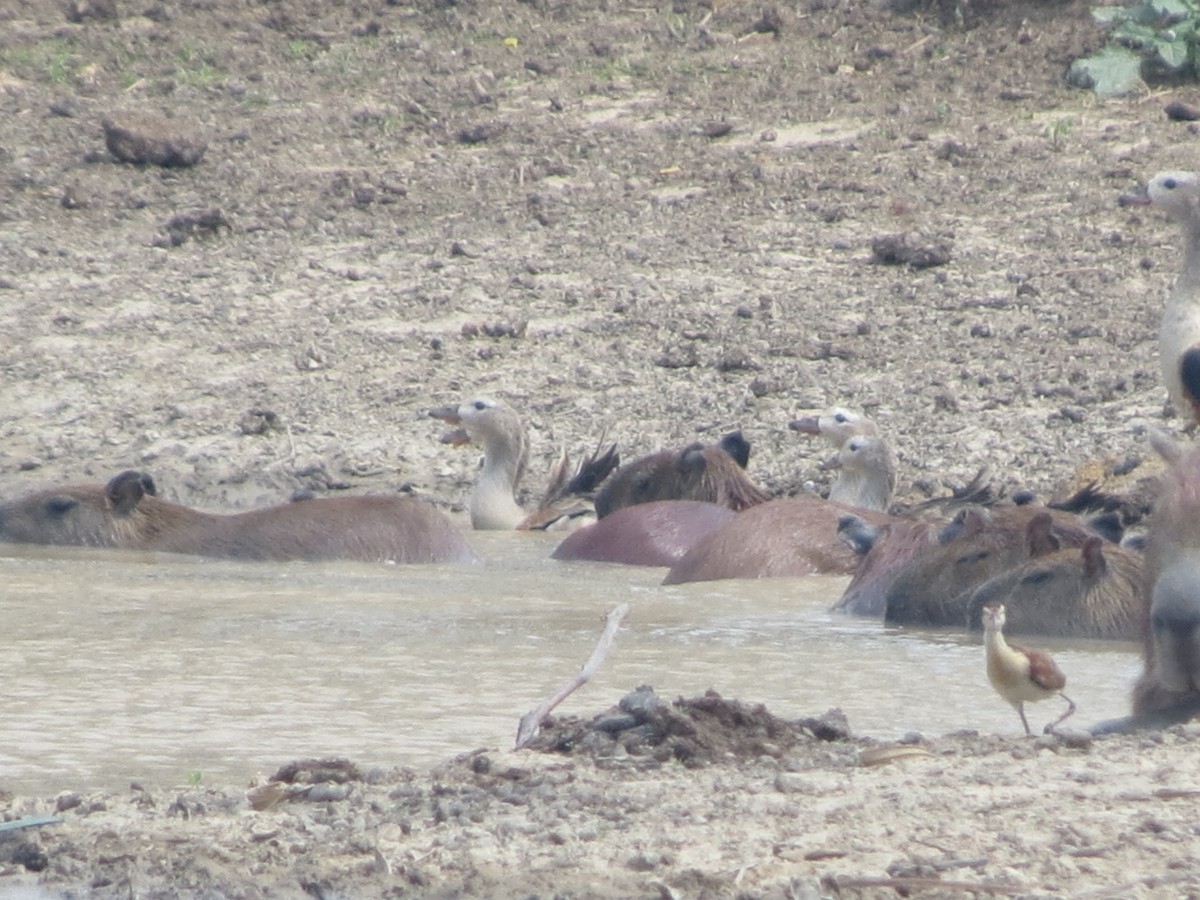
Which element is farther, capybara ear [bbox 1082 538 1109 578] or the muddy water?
capybara ear [bbox 1082 538 1109 578]

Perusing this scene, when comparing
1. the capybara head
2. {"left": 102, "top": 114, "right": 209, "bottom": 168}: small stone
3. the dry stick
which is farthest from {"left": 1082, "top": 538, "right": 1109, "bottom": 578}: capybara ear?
{"left": 102, "top": 114, "right": 209, "bottom": 168}: small stone

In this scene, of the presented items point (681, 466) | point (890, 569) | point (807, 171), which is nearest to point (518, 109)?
point (807, 171)

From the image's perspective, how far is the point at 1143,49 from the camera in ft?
43.8

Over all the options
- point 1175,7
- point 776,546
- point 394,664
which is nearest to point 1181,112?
point 1175,7

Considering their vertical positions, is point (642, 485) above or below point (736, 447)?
below

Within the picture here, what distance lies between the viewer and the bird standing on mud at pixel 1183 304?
9.74 meters

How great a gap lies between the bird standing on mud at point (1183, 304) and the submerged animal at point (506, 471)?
8.20ft

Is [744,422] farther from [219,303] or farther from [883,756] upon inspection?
[883,756]

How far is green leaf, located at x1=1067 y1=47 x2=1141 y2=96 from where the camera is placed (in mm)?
13094

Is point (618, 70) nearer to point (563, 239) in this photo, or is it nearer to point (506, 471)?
point (563, 239)

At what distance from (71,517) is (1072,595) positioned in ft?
16.4

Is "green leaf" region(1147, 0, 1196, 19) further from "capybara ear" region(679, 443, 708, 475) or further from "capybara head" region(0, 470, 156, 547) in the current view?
"capybara head" region(0, 470, 156, 547)

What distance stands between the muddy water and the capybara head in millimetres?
1254

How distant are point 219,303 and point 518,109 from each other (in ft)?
8.58
